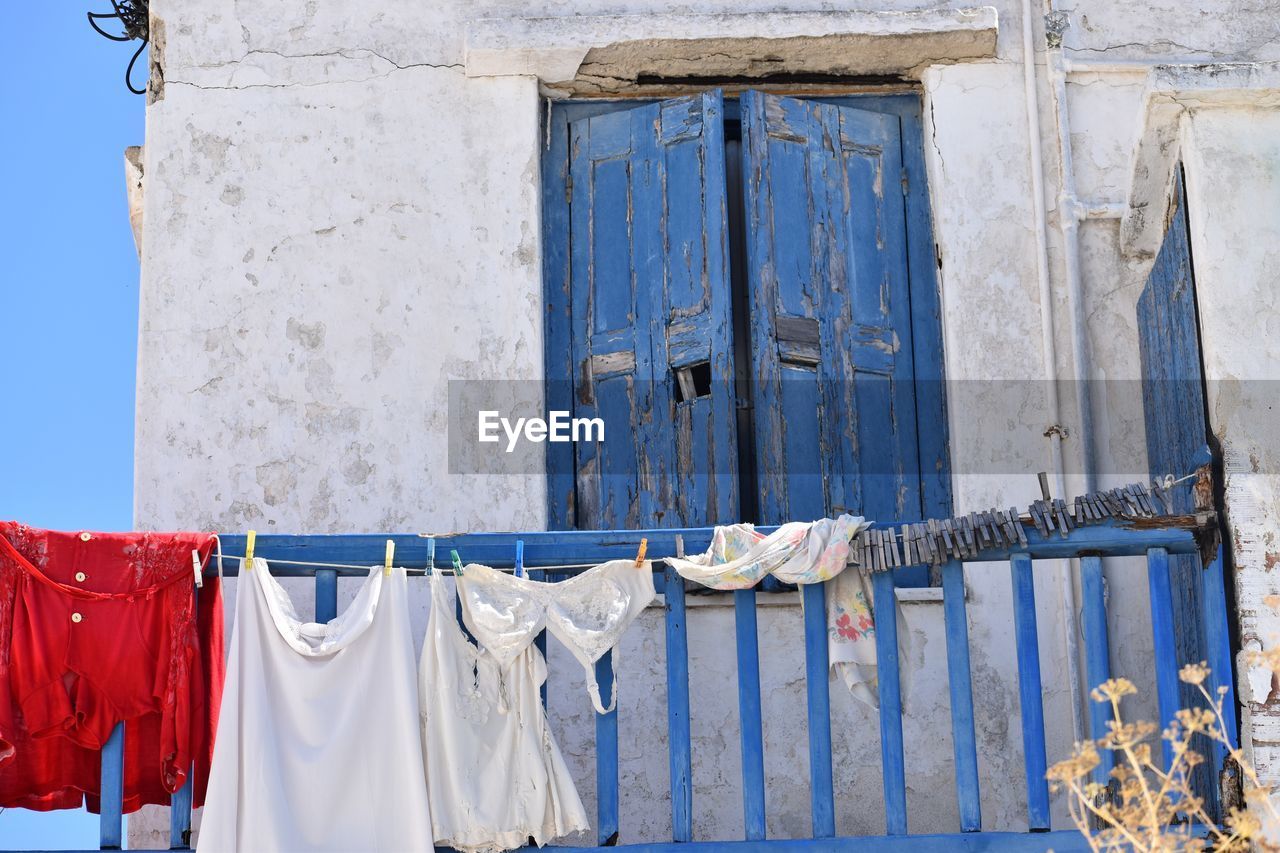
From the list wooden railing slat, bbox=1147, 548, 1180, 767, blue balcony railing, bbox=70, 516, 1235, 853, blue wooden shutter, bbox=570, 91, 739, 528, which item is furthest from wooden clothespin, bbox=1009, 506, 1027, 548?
blue wooden shutter, bbox=570, 91, 739, 528

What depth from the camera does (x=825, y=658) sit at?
576 cm

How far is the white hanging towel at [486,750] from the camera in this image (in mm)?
5590

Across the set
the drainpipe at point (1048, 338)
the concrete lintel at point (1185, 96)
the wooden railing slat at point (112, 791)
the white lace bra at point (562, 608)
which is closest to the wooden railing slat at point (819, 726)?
the white lace bra at point (562, 608)

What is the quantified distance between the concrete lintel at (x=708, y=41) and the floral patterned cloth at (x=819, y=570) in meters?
2.39

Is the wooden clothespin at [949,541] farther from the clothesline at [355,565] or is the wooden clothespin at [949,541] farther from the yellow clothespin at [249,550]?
the yellow clothespin at [249,550]

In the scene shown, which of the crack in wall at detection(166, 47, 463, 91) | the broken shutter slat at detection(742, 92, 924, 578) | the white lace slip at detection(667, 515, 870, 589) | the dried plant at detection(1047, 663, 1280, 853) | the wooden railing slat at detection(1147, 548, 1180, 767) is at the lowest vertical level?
the dried plant at detection(1047, 663, 1280, 853)

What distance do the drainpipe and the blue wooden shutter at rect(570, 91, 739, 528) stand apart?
1.20 m

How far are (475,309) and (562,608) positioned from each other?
1.74 m

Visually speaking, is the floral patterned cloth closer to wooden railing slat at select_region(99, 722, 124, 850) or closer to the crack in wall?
wooden railing slat at select_region(99, 722, 124, 850)

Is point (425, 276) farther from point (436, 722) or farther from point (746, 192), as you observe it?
point (436, 722)

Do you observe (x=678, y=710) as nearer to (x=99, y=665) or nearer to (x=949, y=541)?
(x=949, y=541)

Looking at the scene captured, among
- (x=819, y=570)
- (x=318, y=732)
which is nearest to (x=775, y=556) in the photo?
(x=819, y=570)

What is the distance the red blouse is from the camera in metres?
5.57

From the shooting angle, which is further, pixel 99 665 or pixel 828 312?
pixel 828 312
